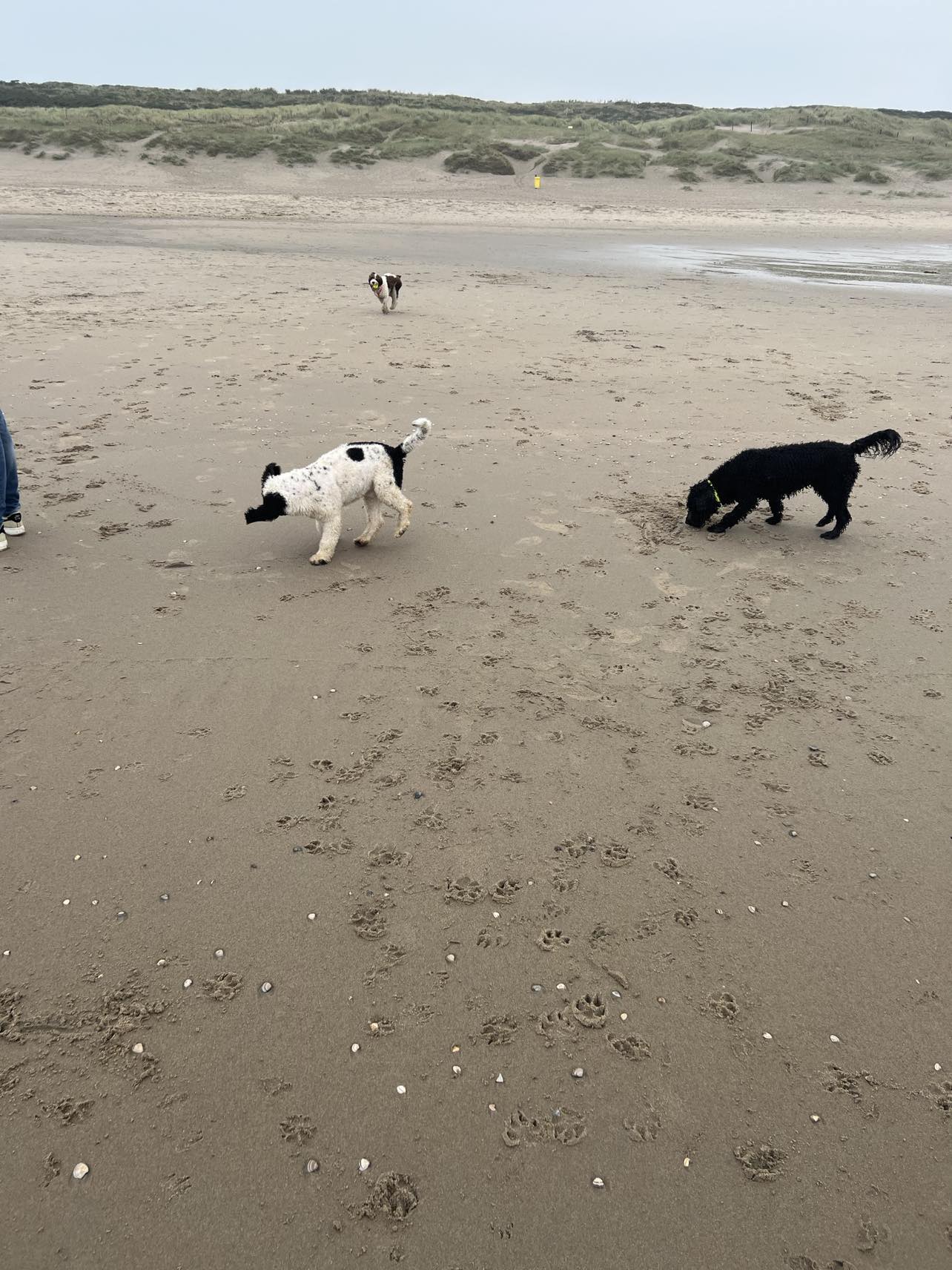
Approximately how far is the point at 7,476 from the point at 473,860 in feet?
15.8

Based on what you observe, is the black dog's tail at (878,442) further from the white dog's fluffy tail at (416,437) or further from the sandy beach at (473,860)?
the white dog's fluffy tail at (416,437)

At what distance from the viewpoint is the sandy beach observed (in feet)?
7.54

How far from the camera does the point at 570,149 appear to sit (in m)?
40.7

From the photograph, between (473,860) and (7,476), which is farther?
(7,476)

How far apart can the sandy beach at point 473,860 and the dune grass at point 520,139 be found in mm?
36920

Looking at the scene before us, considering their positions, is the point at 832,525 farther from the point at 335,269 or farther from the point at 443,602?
the point at 335,269

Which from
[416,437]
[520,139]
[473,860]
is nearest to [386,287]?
[416,437]

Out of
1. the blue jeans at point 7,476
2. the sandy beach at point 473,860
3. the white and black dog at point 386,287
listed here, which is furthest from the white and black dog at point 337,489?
the white and black dog at point 386,287

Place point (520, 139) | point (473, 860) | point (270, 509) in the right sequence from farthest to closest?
point (520, 139) → point (270, 509) → point (473, 860)

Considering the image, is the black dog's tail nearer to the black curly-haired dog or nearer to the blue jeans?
the black curly-haired dog

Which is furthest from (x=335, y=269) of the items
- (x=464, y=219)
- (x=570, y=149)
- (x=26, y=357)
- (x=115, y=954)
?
(x=570, y=149)

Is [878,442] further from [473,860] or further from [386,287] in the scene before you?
[386,287]

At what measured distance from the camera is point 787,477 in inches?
251

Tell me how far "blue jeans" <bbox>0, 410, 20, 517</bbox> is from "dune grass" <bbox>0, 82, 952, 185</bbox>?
38.7 metres
